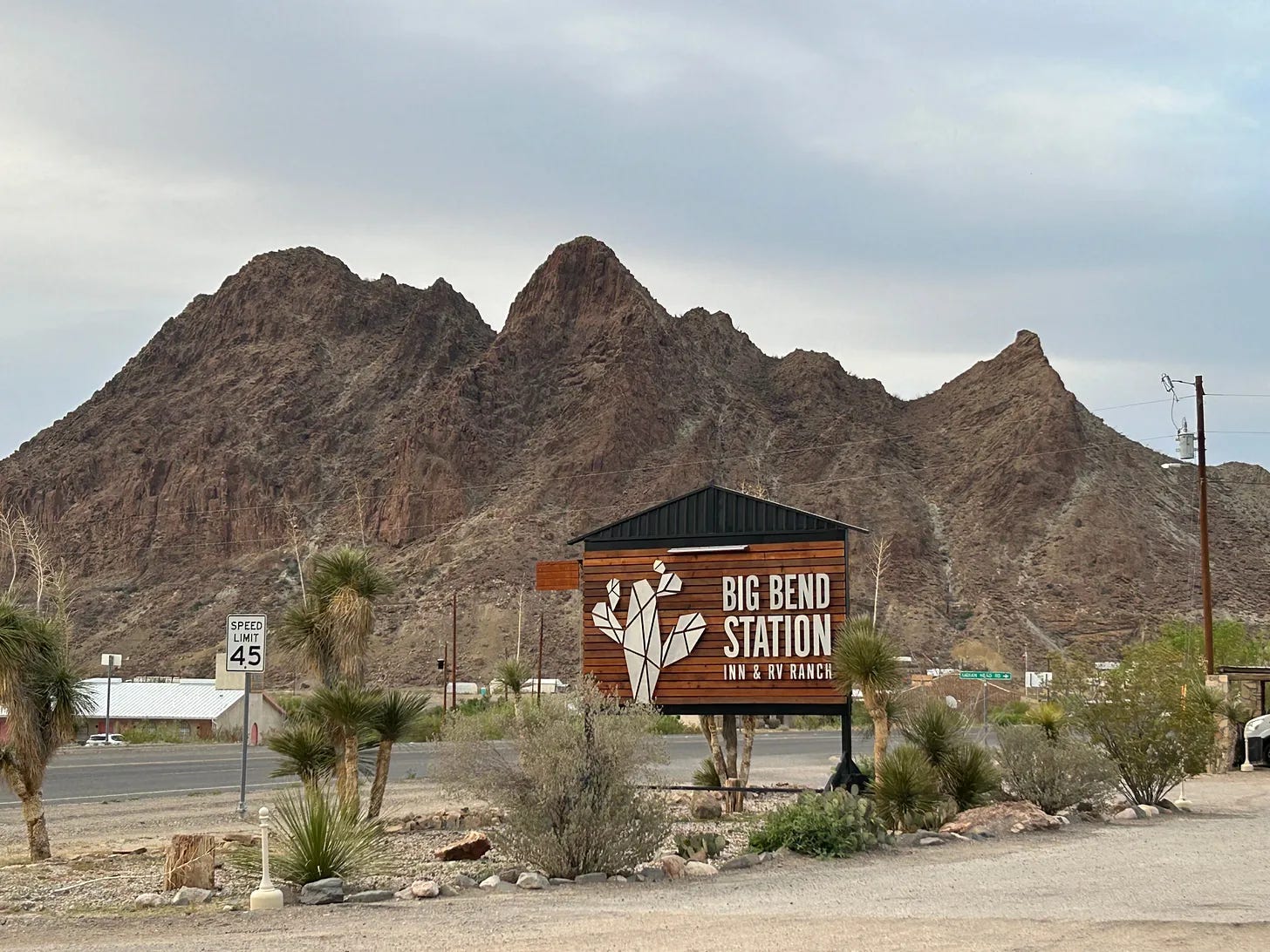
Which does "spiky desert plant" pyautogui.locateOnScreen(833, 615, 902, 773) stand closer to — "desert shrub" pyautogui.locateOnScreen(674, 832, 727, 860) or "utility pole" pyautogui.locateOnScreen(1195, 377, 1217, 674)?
"desert shrub" pyautogui.locateOnScreen(674, 832, 727, 860)

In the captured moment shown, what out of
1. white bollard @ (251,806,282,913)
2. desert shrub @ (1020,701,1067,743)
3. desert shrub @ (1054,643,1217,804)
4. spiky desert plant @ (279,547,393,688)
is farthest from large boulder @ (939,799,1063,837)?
white bollard @ (251,806,282,913)

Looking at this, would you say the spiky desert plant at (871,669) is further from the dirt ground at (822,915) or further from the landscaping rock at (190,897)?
the landscaping rock at (190,897)

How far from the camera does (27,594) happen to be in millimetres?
111625

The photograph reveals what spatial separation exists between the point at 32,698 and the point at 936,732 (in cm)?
1226

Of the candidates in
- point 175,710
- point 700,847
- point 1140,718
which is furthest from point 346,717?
point 175,710

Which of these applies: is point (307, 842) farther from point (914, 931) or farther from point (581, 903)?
point (914, 931)

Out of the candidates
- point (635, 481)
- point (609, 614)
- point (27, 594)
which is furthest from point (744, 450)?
point (609, 614)

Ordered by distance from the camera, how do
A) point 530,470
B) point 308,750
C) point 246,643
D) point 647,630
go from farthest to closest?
1. point 530,470
2. point 647,630
3. point 246,643
4. point 308,750

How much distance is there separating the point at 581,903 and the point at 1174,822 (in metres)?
11.2

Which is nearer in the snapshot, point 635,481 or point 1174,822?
point 1174,822

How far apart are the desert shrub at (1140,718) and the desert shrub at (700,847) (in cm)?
803

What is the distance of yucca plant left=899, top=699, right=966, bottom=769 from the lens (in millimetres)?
20109

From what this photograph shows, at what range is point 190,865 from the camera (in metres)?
13.8

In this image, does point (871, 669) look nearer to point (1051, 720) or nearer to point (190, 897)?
point (1051, 720)
